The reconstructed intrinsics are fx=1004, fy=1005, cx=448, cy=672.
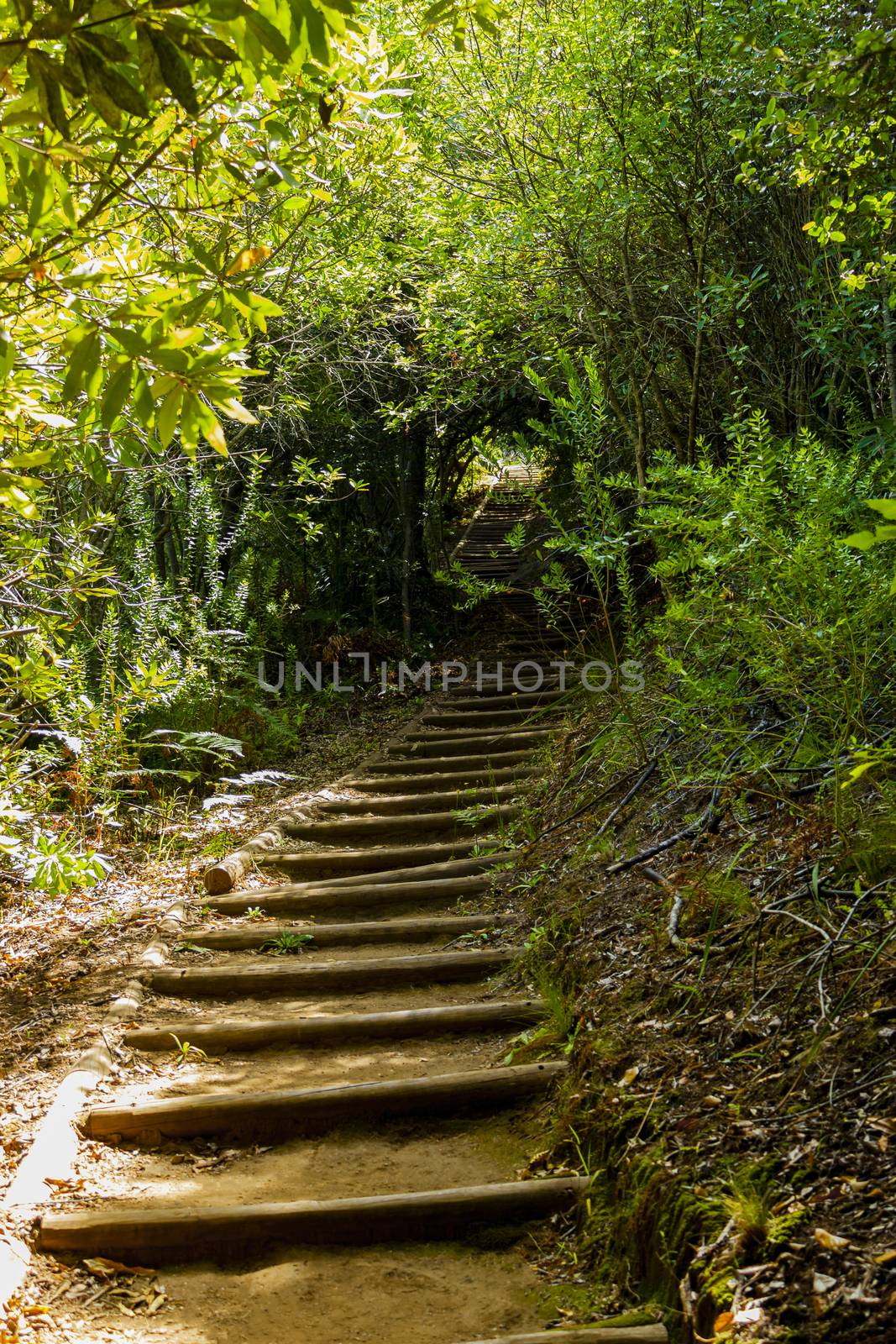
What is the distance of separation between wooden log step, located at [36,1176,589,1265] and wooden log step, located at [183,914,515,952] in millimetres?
1806

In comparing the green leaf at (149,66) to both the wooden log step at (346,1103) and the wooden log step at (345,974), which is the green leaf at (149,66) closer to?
the wooden log step at (346,1103)

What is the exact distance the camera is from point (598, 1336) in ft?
6.30

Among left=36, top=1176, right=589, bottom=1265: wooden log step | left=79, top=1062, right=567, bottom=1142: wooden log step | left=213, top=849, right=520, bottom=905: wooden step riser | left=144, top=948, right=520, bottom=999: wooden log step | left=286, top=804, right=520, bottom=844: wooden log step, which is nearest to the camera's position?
left=36, top=1176, right=589, bottom=1265: wooden log step

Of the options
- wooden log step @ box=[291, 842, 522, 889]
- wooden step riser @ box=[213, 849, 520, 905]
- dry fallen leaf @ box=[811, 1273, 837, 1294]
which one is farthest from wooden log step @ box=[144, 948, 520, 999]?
dry fallen leaf @ box=[811, 1273, 837, 1294]

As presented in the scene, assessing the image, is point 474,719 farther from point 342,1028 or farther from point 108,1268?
point 108,1268

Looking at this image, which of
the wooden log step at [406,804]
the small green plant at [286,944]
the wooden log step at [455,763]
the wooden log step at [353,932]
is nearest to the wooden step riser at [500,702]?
the wooden log step at [455,763]

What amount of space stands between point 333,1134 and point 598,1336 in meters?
1.35

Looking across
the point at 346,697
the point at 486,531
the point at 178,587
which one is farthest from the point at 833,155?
the point at 486,531

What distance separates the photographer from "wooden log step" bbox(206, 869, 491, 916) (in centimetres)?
484

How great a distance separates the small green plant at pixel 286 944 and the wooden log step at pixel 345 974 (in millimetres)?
255

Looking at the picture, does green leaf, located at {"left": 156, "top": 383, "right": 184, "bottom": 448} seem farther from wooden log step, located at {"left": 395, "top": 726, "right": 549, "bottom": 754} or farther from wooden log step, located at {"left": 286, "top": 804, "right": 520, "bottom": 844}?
wooden log step, located at {"left": 395, "top": 726, "right": 549, "bottom": 754}

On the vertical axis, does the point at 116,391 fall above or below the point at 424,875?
above

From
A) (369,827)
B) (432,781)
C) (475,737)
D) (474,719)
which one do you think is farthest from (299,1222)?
(474,719)

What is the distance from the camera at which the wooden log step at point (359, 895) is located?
4844 millimetres
